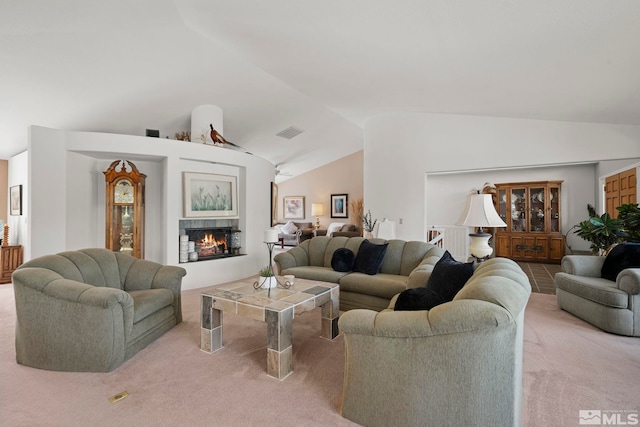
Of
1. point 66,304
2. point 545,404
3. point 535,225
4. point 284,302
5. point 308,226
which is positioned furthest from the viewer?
point 308,226

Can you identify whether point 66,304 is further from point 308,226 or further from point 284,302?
point 308,226

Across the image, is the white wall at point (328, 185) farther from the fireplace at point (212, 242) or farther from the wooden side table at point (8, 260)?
the wooden side table at point (8, 260)

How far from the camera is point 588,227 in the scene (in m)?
4.13

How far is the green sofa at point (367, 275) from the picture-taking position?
11.0ft

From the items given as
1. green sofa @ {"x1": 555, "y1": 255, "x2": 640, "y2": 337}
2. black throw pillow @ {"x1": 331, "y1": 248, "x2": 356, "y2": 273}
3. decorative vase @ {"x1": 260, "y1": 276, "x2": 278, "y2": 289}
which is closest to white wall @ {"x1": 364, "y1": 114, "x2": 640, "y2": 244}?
green sofa @ {"x1": 555, "y1": 255, "x2": 640, "y2": 337}

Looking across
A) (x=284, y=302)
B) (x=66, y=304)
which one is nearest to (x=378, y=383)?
(x=284, y=302)

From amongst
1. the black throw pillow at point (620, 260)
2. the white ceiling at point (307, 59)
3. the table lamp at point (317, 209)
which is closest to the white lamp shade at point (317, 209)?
the table lamp at point (317, 209)

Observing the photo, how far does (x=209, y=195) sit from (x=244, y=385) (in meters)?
3.57

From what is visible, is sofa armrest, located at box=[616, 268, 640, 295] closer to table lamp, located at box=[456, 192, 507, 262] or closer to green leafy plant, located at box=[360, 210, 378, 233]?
table lamp, located at box=[456, 192, 507, 262]

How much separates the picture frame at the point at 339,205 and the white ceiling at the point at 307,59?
15.9 ft

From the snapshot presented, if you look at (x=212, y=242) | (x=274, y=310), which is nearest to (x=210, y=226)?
(x=212, y=242)

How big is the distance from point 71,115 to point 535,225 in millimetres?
8742

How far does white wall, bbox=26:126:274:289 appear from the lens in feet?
13.4

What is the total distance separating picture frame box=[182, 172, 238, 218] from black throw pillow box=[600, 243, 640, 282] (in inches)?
203
